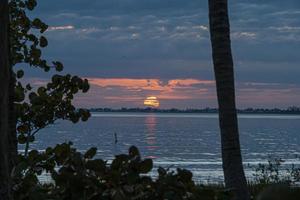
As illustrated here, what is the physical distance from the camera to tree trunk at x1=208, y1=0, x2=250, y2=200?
779 centimetres

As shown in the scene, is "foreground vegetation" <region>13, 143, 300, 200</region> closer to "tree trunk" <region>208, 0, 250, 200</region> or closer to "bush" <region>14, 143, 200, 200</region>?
"bush" <region>14, 143, 200, 200</region>

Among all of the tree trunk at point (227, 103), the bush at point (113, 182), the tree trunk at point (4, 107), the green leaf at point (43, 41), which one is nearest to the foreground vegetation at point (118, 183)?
the bush at point (113, 182)

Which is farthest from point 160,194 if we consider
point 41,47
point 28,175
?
point 41,47

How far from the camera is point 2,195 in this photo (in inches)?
170

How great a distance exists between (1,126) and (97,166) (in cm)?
84

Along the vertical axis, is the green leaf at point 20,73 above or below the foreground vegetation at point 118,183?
above

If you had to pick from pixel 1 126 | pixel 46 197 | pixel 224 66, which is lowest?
pixel 46 197

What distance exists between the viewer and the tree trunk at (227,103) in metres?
7.79

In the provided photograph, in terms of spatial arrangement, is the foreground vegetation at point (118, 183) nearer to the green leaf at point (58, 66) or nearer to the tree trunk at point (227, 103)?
the tree trunk at point (227, 103)

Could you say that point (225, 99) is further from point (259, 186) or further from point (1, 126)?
point (259, 186)

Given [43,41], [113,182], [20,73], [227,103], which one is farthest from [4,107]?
[20,73]

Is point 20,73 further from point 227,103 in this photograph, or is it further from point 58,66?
point 227,103

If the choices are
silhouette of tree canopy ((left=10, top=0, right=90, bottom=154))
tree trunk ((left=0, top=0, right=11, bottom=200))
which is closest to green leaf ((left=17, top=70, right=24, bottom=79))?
silhouette of tree canopy ((left=10, top=0, right=90, bottom=154))

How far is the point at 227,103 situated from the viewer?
7836 mm
